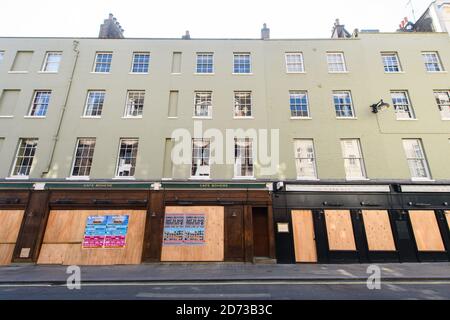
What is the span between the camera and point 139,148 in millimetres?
13711

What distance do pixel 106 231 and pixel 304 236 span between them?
11094 millimetres

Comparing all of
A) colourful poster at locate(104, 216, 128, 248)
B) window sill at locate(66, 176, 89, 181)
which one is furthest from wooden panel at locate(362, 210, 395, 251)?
window sill at locate(66, 176, 89, 181)

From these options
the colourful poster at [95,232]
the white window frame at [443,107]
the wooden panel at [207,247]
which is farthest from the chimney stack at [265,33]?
the colourful poster at [95,232]

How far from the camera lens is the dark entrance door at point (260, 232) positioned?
1240 cm

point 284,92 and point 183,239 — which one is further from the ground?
point 284,92

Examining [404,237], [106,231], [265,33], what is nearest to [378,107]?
[404,237]

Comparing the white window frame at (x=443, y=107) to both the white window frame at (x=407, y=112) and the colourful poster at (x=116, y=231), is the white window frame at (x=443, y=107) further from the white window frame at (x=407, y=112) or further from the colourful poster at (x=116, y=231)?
the colourful poster at (x=116, y=231)

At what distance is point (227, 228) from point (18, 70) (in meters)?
18.0

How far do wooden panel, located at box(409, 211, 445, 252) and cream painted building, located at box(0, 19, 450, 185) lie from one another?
220cm

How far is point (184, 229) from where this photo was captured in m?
12.4

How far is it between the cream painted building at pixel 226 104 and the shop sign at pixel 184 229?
8.05 feet

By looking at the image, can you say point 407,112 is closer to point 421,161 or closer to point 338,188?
point 421,161
